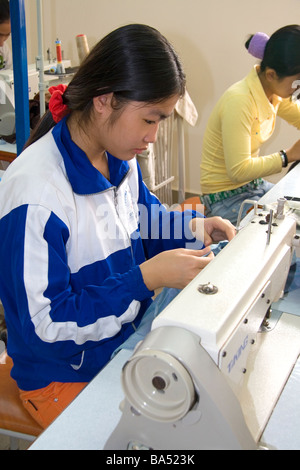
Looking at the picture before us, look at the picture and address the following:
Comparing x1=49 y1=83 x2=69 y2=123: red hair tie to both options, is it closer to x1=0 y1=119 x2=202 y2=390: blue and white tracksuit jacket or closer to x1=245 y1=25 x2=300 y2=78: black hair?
x1=0 y1=119 x2=202 y2=390: blue and white tracksuit jacket

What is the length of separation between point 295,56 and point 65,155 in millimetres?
1251

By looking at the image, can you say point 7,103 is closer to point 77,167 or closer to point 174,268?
point 77,167

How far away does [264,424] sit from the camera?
0.87m

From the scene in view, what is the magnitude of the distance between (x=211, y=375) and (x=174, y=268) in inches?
12.0

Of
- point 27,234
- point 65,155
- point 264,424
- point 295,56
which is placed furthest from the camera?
point 295,56

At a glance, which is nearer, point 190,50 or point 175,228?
point 175,228

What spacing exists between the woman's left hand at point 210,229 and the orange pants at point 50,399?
48cm

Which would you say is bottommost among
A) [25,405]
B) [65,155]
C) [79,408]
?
[25,405]

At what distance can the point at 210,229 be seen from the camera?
4.33ft

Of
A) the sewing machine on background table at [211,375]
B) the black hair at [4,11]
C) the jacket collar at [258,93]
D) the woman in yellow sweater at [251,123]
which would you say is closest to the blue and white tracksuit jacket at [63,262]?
the sewing machine on background table at [211,375]

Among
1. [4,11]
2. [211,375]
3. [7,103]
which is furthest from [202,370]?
[4,11]

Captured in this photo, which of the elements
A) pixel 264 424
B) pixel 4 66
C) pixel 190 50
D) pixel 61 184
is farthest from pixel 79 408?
pixel 190 50
